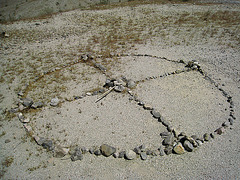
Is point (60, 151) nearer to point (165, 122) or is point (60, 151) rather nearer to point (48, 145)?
point (48, 145)

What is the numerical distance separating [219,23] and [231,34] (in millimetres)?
4016

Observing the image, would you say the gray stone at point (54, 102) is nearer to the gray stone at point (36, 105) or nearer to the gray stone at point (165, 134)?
the gray stone at point (36, 105)

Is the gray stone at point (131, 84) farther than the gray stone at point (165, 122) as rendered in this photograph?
Yes

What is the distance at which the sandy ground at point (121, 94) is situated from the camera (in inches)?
289

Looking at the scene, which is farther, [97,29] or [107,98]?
[97,29]

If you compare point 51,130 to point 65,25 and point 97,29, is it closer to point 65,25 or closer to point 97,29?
point 97,29

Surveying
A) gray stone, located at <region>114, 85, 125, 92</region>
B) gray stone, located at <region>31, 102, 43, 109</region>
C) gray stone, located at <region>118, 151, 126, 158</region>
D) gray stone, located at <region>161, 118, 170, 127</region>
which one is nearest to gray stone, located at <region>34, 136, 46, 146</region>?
gray stone, located at <region>31, 102, 43, 109</region>

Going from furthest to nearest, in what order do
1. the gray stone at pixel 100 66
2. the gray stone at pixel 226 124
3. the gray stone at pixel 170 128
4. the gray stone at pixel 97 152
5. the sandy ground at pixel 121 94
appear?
the gray stone at pixel 100 66 → the gray stone at pixel 226 124 → the gray stone at pixel 170 128 → the gray stone at pixel 97 152 → the sandy ground at pixel 121 94

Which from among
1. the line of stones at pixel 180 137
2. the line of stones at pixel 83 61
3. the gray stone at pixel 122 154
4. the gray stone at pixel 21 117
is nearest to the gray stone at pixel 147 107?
the line of stones at pixel 180 137

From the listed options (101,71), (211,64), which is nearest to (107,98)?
(101,71)

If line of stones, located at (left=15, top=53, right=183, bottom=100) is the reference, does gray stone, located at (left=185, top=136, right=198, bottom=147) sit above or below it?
below

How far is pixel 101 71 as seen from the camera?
13.7 metres

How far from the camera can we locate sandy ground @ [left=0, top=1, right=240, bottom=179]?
733 centimetres

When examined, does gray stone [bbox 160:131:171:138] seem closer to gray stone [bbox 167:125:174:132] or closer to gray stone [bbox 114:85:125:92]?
gray stone [bbox 167:125:174:132]
